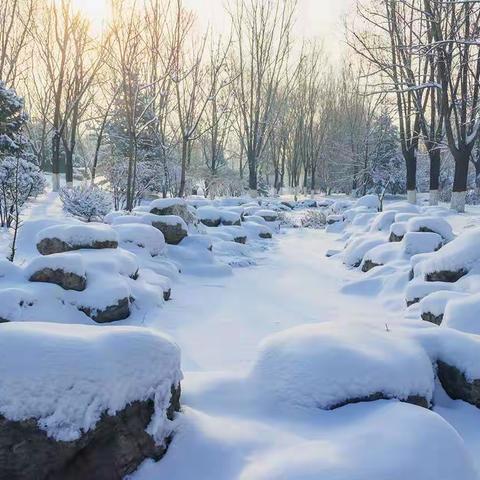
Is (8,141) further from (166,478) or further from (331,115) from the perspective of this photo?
(331,115)

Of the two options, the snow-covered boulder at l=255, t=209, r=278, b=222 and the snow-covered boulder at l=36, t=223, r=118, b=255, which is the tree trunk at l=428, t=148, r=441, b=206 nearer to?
the snow-covered boulder at l=255, t=209, r=278, b=222

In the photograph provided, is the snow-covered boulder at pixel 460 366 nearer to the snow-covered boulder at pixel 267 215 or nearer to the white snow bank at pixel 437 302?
the white snow bank at pixel 437 302

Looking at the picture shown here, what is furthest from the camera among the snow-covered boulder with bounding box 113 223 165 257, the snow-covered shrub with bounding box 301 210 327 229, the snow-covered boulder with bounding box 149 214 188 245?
the snow-covered shrub with bounding box 301 210 327 229

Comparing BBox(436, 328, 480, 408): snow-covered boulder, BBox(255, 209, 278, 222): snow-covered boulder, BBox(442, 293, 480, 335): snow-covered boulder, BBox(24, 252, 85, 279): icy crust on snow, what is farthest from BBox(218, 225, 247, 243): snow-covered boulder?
BBox(436, 328, 480, 408): snow-covered boulder

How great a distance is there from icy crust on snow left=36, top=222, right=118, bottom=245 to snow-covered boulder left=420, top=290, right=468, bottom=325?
4.47 m

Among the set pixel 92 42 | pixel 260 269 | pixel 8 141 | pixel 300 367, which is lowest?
pixel 260 269

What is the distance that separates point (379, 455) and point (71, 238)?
5.70 m

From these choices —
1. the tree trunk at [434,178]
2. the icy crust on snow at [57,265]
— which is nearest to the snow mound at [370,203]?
the tree trunk at [434,178]

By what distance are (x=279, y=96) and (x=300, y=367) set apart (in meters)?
33.1

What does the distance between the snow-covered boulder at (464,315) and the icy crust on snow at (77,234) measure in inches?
187

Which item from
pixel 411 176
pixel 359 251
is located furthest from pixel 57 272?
pixel 411 176

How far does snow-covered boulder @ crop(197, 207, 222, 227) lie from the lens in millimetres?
13594

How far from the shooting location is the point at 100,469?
220 cm

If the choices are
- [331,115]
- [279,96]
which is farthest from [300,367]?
[331,115]
